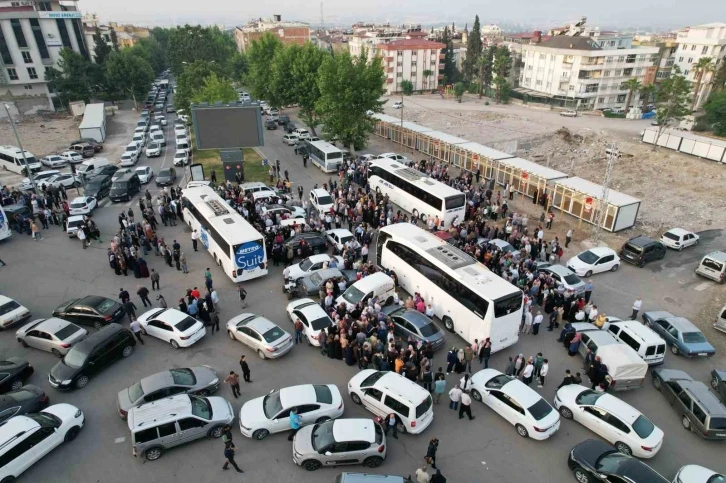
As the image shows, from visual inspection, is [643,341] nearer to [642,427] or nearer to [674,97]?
[642,427]

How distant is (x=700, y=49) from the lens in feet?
248

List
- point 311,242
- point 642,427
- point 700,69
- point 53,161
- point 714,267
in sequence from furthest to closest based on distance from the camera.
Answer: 1. point 700,69
2. point 53,161
3. point 311,242
4. point 714,267
5. point 642,427

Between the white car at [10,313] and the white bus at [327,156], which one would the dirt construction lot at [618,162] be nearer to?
the white bus at [327,156]

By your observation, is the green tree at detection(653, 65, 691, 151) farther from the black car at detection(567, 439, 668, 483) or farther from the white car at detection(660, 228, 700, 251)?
the black car at detection(567, 439, 668, 483)

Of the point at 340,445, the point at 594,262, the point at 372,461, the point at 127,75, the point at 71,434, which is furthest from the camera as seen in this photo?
the point at 127,75

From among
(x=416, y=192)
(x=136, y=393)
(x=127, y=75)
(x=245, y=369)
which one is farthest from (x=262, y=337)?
(x=127, y=75)

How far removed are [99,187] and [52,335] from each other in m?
17.8

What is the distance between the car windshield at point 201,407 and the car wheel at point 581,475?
31.5ft

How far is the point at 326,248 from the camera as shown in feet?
73.8

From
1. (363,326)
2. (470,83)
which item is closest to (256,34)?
(470,83)

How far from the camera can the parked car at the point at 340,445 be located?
428 inches

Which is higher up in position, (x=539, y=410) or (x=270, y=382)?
(x=539, y=410)

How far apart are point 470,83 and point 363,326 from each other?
8748 centimetres

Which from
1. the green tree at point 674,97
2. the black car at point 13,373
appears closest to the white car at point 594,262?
the black car at point 13,373
